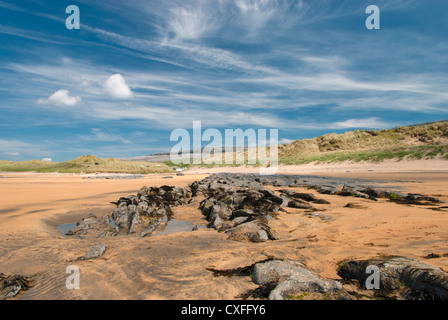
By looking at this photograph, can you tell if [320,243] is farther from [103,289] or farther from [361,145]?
[361,145]

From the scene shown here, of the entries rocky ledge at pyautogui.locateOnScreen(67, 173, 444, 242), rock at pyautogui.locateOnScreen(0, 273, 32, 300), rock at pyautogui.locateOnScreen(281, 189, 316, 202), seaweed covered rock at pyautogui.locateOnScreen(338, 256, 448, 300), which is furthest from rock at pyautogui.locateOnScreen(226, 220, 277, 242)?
rock at pyautogui.locateOnScreen(281, 189, 316, 202)

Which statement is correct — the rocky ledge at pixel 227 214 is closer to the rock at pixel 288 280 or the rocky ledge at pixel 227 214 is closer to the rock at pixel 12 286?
the rock at pixel 288 280

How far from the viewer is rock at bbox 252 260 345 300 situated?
2.92m

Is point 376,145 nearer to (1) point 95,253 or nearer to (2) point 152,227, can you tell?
(2) point 152,227

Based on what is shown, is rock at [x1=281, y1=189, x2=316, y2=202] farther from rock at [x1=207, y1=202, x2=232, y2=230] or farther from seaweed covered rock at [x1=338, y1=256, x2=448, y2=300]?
seaweed covered rock at [x1=338, y1=256, x2=448, y2=300]

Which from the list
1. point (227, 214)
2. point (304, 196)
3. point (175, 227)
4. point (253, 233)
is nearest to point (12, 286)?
point (253, 233)

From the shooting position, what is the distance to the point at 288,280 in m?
3.08

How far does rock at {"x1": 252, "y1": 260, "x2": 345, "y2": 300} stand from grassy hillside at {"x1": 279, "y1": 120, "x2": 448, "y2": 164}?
136 ft

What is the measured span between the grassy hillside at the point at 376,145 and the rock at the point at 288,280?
41325 millimetres

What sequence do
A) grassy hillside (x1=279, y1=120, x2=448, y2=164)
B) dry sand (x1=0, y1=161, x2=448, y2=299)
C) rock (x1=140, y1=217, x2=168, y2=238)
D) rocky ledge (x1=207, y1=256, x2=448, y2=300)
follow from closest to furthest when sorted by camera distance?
rocky ledge (x1=207, y1=256, x2=448, y2=300)
dry sand (x1=0, y1=161, x2=448, y2=299)
rock (x1=140, y1=217, x2=168, y2=238)
grassy hillside (x1=279, y1=120, x2=448, y2=164)

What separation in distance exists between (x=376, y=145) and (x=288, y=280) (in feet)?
235

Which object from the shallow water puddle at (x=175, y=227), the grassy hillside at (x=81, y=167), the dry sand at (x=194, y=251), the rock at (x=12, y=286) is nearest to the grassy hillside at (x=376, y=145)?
the dry sand at (x=194, y=251)

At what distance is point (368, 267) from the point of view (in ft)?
11.3
